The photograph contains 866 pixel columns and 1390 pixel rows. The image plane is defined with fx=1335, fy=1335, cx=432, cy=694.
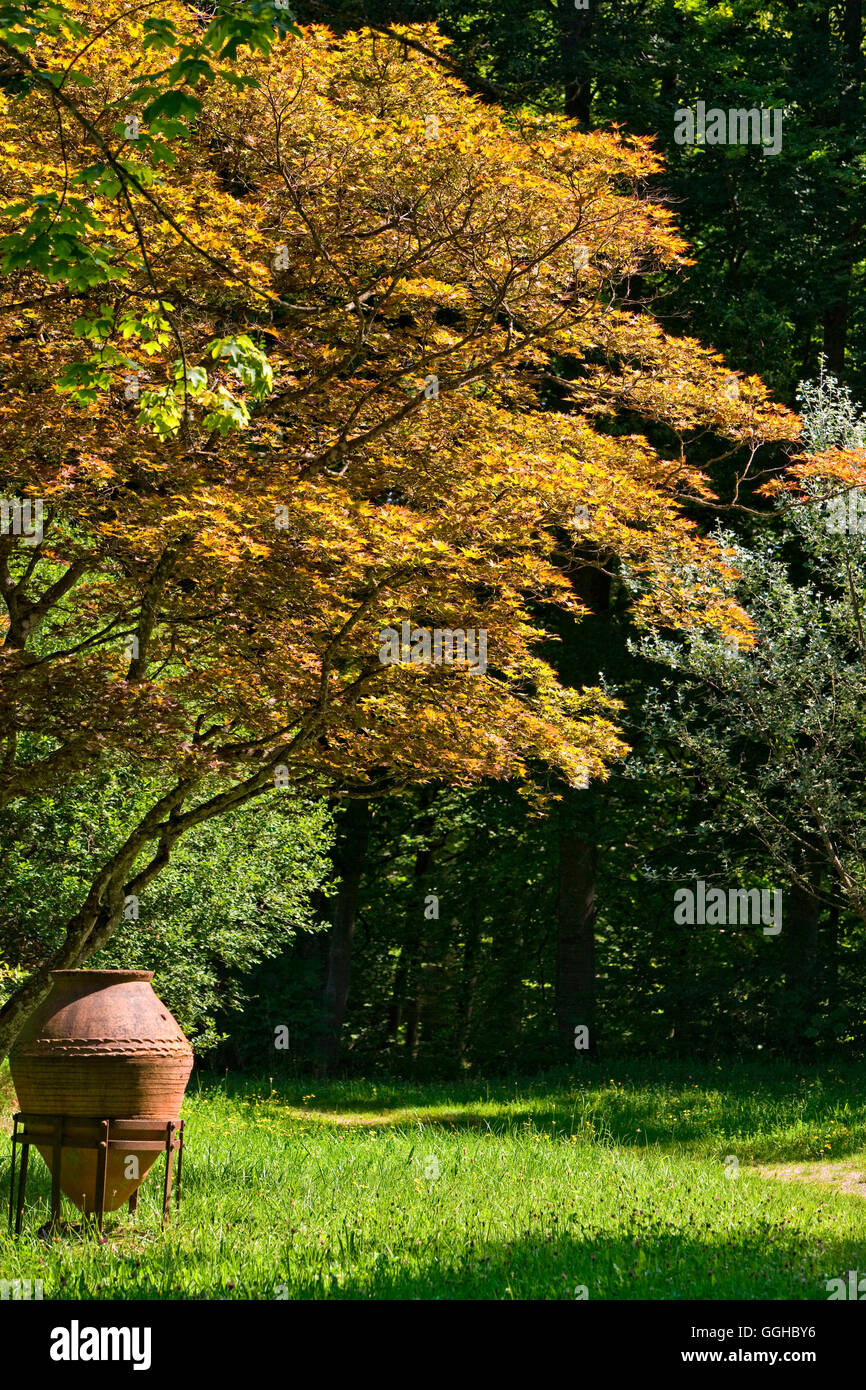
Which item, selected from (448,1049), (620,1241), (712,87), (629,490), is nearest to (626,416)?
(712,87)

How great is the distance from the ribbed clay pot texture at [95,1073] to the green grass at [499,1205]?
1.00 feet

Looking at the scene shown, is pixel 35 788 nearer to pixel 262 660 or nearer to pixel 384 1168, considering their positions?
pixel 262 660

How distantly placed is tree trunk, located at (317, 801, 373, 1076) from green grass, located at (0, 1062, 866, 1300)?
4.55 metres

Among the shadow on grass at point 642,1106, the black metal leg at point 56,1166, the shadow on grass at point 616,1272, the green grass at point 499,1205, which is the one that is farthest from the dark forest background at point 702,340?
the black metal leg at point 56,1166

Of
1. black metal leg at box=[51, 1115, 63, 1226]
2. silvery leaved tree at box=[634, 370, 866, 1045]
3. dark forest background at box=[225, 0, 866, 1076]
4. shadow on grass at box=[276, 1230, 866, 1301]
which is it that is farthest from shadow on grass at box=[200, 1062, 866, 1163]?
black metal leg at box=[51, 1115, 63, 1226]

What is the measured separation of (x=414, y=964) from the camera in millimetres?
20234

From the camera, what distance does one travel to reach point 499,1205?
7.82m

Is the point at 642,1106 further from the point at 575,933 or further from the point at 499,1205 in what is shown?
the point at 499,1205

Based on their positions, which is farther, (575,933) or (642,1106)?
(575,933)

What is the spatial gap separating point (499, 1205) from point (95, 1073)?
2590 mm

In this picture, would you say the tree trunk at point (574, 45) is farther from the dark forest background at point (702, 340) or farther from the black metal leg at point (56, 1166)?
the black metal leg at point (56, 1166)

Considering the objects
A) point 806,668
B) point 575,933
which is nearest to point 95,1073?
point 806,668

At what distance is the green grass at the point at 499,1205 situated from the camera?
19.1ft

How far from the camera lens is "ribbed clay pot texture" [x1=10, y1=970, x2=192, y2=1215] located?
673 cm
